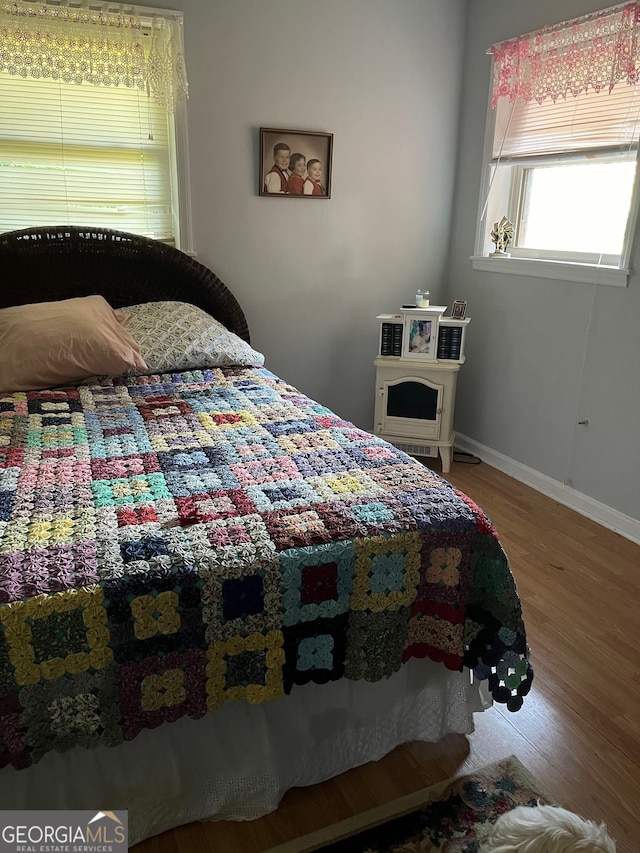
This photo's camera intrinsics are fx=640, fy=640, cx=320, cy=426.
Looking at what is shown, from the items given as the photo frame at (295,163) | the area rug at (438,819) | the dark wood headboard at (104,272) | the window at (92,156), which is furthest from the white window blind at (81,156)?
the area rug at (438,819)

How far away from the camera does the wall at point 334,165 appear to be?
3104 mm

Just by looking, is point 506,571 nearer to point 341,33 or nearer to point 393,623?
point 393,623

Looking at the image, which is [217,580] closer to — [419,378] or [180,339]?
[180,339]

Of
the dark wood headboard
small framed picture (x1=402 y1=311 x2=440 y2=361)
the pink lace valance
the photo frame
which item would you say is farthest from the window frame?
the dark wood headboard

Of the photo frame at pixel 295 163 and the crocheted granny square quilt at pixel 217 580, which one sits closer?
the crocheted granny square quilt at pixel 217 580

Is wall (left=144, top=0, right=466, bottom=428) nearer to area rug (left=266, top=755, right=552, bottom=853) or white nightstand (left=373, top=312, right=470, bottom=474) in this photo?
white nightstand (left=373, top=312, right=470, bottom=474)

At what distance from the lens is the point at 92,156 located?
299 cm

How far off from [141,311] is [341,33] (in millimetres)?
1758

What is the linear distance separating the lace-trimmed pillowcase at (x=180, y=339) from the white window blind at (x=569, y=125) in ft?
5.76

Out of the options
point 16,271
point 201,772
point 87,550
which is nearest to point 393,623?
point 201,772

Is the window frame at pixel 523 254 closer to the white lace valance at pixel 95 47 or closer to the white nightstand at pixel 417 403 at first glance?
the white nightstand at pixel 417 403

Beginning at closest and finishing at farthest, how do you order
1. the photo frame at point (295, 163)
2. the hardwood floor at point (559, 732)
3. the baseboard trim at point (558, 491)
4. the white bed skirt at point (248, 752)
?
the white bed skirt at point (248, 752) → the hardwood floor at point (559, 732) → the baseboard trim at point (558, 491) → the photo frame at point (295, 163)

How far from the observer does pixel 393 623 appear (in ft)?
4.87

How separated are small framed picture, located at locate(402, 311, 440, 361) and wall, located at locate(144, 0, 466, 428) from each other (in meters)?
0.40
